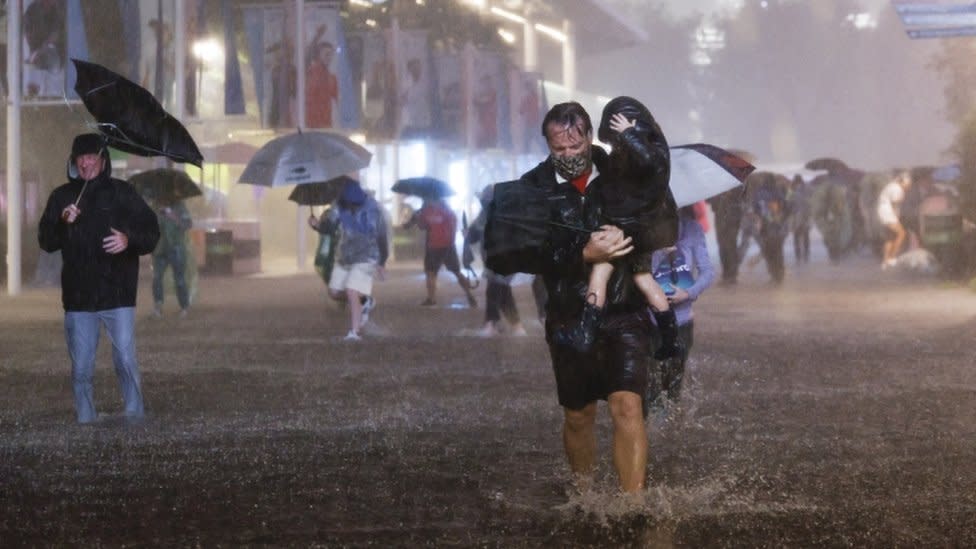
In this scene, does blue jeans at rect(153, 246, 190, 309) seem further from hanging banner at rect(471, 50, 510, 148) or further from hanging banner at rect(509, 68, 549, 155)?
hanging banner at rect(509, 68, 549, 155)

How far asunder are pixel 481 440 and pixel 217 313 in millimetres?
12348

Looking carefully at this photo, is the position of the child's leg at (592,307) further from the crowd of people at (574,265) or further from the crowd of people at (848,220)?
the crowd of people at (848,220)

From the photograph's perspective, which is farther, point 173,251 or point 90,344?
point 173,251

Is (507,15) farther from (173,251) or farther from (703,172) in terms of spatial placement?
(703,172)

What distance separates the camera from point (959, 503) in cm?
675

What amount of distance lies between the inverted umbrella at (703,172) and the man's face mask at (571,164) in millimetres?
2326

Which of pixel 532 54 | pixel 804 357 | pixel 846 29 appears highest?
pixel 846 29

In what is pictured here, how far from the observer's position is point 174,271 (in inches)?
770

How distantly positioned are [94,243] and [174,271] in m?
10.3

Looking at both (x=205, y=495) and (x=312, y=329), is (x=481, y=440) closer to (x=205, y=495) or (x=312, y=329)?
(x=205, y=495)

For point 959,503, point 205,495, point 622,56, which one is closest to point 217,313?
point 205,495

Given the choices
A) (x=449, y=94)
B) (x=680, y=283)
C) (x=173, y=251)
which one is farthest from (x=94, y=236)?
(x=449, y=94)

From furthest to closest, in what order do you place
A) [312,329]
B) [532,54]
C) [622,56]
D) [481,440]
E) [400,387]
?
[622,56]
[532,54]
[312,329]
[400,387]
[481,440]

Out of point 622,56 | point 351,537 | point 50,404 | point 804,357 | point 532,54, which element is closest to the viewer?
point 351,537
